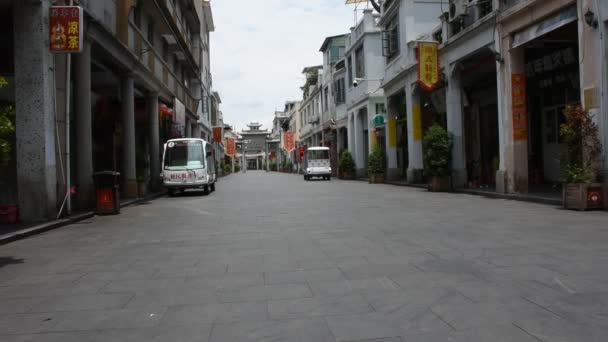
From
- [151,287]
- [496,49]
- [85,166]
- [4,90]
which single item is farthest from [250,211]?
[496,49]

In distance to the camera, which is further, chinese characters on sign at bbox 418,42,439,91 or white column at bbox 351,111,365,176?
white column at bbox 351,111,365,176

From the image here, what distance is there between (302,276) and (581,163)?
882cm

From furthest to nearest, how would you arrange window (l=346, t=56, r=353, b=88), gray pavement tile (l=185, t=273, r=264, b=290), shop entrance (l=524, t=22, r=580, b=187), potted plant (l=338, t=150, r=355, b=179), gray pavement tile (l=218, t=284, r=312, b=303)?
window (l=346, t=56, r=353, b=88), potted plant (l=338, t=150, r=355, b=179), shop entrance (l=524, t=22, r=580, b=187), gray pavement tile (l=185, t=273, r=264, b=290), gray pavement tile (l=218, t=284, r=312, b=303)

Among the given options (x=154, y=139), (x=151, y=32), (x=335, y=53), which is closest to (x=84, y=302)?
(x=154, y=139)

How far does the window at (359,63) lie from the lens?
3447 cm

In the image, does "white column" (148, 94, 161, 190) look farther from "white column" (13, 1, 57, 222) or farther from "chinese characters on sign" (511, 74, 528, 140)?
"chinese characters on sign" (511, 74, 528, 140)

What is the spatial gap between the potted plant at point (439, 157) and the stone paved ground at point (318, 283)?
895cm

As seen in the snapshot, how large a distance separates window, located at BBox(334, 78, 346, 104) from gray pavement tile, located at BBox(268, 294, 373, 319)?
124 feet

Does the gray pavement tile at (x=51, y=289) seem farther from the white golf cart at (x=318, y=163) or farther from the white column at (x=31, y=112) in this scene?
the white golf cart at (x=318, y=163)

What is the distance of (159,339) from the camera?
346 centimetres

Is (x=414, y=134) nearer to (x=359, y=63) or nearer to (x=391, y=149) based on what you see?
(x=391, y=149)

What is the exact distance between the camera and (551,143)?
60.8 ft

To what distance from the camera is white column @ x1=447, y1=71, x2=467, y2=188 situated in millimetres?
18812

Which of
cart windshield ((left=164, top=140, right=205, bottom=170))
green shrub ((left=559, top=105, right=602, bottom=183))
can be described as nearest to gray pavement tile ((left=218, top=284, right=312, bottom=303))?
green shrub ((left=559, top=105, right=602, bottom=183))
